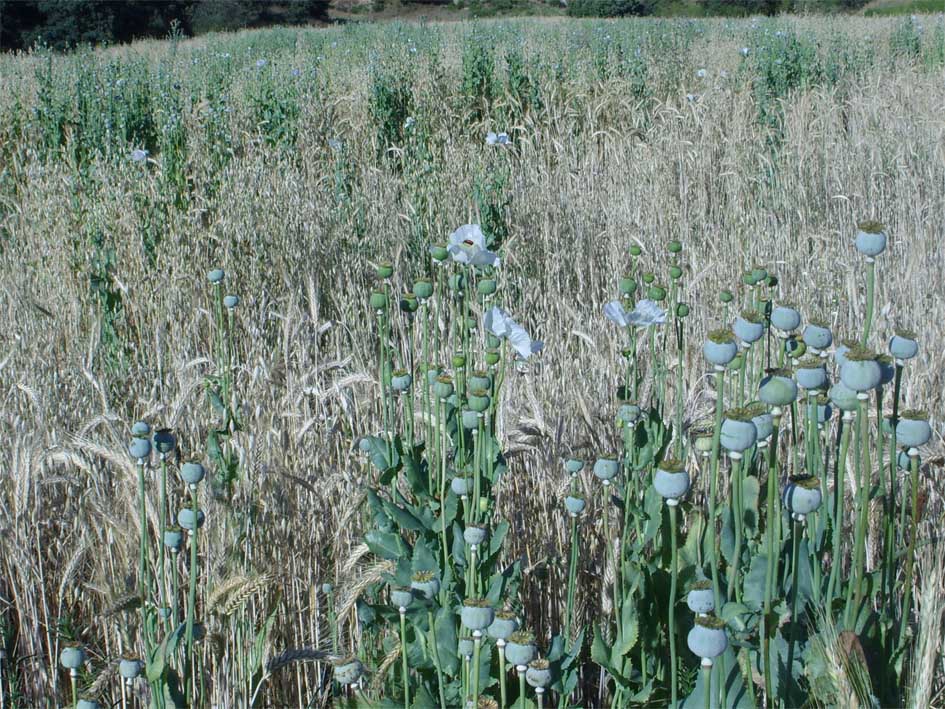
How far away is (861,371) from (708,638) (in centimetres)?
39

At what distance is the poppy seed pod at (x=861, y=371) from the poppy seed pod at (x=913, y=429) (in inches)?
8.6

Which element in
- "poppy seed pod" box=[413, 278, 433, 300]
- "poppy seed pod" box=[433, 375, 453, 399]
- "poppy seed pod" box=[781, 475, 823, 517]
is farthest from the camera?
"poppy seed pod" box=[413, 278, 433, 300]

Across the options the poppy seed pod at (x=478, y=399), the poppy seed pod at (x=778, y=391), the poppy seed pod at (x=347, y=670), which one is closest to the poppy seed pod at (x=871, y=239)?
the poppy seed pod at (x=778, y=391)

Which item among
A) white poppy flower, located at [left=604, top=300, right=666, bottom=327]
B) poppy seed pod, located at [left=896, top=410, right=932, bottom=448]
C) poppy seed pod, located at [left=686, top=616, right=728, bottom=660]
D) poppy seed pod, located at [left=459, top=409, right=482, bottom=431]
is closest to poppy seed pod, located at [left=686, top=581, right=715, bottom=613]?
poppy seed pod, located at [left=686, top=616, right=728, bottom=660]

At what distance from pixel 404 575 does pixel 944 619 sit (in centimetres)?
103

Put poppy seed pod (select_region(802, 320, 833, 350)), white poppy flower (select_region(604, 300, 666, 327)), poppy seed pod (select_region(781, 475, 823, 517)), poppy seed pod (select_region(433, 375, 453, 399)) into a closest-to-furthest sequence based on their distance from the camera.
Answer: poppy seed pod (select_region(781, 475, 823, 517)), poppy seed pod (select_region(802, 320, 833, 350)), poppy seed pod (select_region(433, 375, 453, 399)), white poppy flower (select_region(604, 300, 666, 327))

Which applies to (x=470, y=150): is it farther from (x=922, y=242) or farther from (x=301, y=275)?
(x=922, y=242)

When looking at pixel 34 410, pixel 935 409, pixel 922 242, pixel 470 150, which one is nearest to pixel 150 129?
pixel 470 150

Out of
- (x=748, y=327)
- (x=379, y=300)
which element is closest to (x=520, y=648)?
(x=748, y=327)

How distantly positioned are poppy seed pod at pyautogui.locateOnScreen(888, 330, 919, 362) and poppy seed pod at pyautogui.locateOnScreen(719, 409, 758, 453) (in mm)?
353

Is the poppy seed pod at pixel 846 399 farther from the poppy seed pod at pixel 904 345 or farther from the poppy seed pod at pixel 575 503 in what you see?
the poppy seed pod at pixel 575 503

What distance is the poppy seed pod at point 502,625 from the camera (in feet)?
3.91

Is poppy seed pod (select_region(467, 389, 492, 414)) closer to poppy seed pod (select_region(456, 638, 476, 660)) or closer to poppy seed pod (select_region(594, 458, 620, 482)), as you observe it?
poppy seed pod (select_region(594, 458, 620, 482))

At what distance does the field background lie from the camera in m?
2.05
